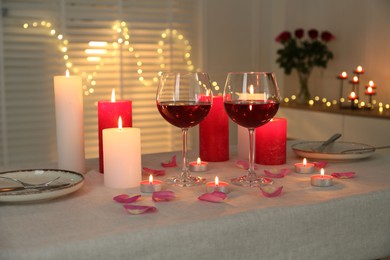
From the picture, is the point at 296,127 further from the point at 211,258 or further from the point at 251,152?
the point at 211,258

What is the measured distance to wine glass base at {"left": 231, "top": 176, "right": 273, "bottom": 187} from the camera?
3.40 feet

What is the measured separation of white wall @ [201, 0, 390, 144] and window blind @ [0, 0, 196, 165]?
0.17 meters

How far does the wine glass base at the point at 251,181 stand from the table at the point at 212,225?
3 cm

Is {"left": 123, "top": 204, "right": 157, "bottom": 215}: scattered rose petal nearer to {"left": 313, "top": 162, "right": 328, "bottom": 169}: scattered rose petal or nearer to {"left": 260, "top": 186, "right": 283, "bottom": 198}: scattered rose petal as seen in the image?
{"left": 260, "top": 186, "right": 283, "bottom": 198}: scattered rose petal

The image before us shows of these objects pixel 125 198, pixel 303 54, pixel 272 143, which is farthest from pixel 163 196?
pixel 303 54

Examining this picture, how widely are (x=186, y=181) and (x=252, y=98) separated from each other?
20 cm

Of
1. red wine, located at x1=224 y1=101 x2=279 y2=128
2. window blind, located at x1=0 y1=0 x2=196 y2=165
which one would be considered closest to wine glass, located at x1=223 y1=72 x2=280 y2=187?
red wine, located at x1=224 y1=101 x2=279 y2=128

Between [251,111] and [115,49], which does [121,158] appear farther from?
[115,49]

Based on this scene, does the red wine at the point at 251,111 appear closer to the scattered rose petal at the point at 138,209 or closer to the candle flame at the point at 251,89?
the candle flame at the point at 251,89

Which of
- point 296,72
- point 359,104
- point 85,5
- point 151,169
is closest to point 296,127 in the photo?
point 359,104

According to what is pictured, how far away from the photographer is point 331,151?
134cm

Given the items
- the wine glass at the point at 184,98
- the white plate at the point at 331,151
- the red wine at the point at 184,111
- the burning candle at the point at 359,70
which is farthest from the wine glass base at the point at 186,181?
the burning candle at the point at 359,70

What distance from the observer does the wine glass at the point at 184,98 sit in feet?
3.36

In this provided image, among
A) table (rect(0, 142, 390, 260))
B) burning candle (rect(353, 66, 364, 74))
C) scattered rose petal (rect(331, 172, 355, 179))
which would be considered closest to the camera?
table (rect(0, 142, 390, 260))
